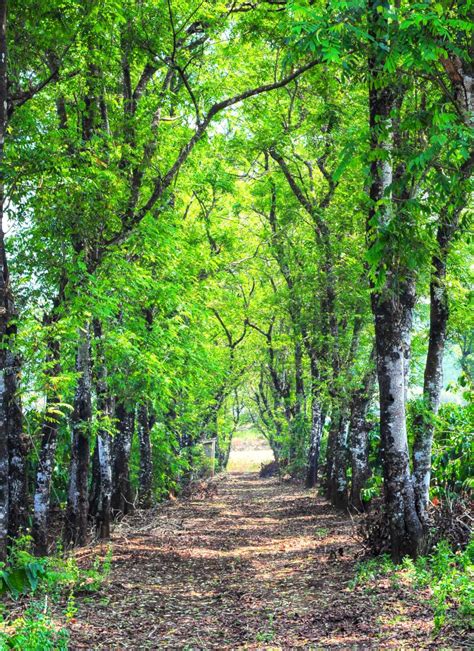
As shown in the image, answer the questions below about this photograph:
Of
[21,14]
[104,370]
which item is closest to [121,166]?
[21,14]

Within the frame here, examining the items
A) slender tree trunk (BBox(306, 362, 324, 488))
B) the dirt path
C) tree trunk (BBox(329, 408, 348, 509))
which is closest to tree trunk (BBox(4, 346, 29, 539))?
the dirt path

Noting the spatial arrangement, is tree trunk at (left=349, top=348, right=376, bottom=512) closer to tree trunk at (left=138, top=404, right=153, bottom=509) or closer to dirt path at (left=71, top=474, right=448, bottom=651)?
dirt path at (left=71, top=474, right=448, bottom=651)

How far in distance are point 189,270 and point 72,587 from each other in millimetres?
10204

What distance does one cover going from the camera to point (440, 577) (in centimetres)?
802

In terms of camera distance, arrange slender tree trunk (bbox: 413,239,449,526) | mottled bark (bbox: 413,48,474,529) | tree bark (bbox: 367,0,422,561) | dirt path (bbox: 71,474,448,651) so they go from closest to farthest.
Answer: dirt path (bbox: 71,474,448,651)
tree bark (bbox: 367,0,422,561)
mottled bark (bbox: 413,48,474,529)
slender tree trunk (bbox: 413,239,449,526)

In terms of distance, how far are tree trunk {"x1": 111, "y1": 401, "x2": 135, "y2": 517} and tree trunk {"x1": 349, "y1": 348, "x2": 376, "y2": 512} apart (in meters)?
6.16

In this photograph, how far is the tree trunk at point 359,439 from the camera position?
1577 centimetres

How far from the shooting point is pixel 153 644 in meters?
6.90

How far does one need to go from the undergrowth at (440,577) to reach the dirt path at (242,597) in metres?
0.23

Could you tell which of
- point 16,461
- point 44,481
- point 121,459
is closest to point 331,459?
point 121,459

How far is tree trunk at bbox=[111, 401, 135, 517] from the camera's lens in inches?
677

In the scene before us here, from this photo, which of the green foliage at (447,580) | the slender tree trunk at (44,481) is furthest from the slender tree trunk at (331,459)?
the slender tree trunk at (44,481)

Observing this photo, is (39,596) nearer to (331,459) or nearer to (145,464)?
(145,464)

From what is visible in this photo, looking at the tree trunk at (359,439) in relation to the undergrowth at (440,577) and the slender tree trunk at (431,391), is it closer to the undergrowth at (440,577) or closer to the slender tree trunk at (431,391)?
the slender tree trunk at (431,391)
